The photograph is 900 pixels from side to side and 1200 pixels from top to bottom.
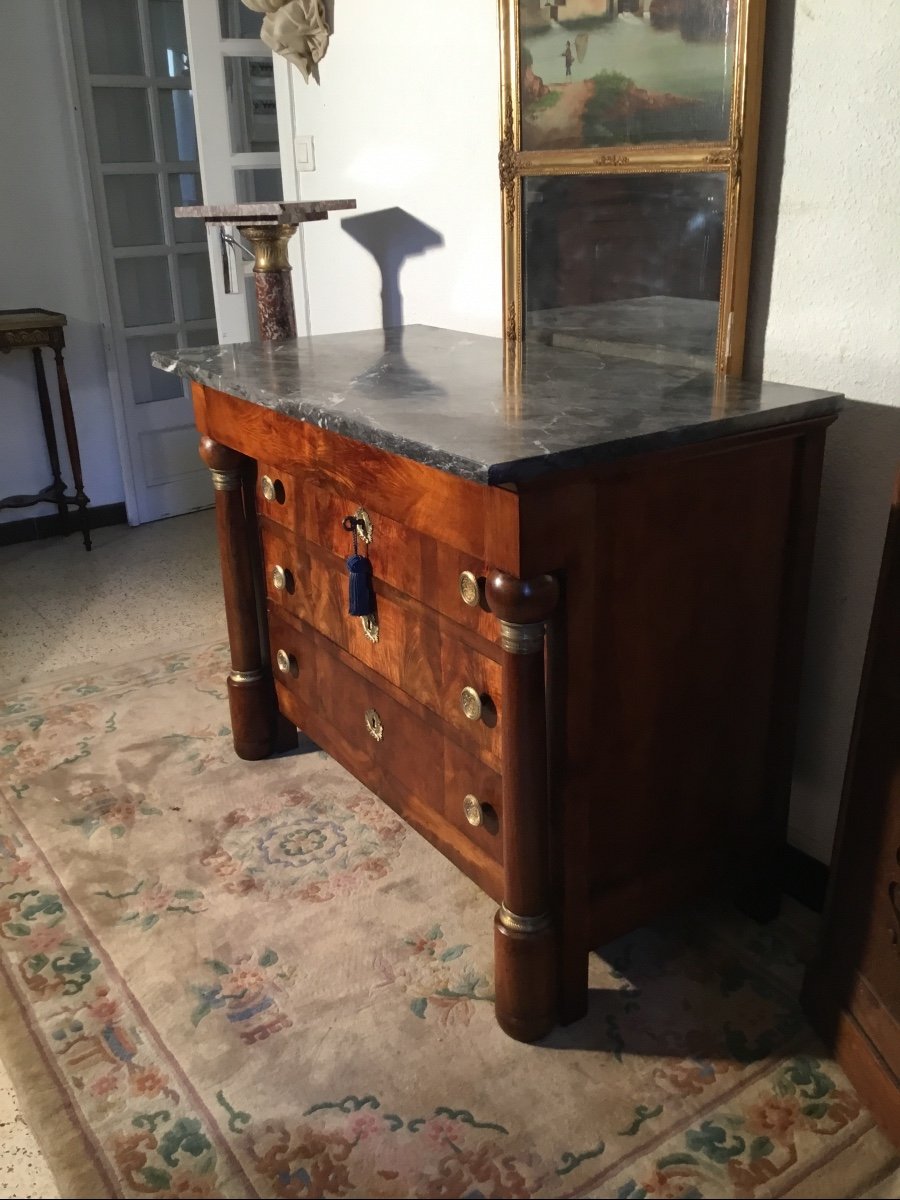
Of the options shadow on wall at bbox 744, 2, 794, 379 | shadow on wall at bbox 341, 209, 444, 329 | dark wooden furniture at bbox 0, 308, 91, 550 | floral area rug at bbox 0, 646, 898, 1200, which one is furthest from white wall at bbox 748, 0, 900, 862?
dark wooden furniture at bbox 0, 308, 91, 550

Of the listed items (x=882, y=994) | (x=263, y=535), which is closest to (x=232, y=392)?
(x=263, y=535)

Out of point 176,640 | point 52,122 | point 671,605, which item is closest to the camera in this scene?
point 671,605

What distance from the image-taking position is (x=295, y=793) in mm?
2182

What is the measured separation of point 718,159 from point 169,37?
3050mm

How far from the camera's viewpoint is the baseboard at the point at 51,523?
3893mm

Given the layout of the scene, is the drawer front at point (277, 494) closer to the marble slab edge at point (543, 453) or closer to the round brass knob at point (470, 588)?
the marble slab edge at point (543, 453)

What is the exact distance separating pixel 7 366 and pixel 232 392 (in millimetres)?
2465

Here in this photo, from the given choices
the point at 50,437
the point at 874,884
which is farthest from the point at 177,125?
the point at 874,884

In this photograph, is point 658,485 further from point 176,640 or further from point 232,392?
point 176,640

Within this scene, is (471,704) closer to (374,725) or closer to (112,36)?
(374,725)

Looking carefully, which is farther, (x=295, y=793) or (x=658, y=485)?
(x=295, y=793)

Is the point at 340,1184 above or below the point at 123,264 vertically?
below

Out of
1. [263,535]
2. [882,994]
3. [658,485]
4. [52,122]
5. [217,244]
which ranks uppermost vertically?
[52,122]

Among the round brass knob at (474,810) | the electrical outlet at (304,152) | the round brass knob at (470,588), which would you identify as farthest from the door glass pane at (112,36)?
the round brass knob at (474,810)
